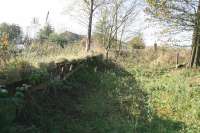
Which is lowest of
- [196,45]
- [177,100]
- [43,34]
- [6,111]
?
[177,100]

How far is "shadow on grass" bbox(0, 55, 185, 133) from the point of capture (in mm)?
8492

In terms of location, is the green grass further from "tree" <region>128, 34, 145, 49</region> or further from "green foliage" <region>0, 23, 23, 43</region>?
"tree" <region>128, 34, 145, 49</region>

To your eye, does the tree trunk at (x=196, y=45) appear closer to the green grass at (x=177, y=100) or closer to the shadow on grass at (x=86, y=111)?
the green grass at (x=177, y=100)

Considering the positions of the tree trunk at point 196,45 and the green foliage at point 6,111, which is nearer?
the green foliage at point 6,111

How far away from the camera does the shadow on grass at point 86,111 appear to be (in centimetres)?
849

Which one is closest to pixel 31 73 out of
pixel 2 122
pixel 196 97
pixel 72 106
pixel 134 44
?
pixel 72 106

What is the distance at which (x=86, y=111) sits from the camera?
1041 centimetres

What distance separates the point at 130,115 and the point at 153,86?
469cm

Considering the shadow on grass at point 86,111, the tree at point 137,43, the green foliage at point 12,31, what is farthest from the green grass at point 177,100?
the tree at point 137,43

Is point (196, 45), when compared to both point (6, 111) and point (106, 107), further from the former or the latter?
point (6, 111)

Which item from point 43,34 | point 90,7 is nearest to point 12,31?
point 43,34

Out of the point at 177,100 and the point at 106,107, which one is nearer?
the point at 106,107

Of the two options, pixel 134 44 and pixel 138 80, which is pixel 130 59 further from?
pixel 138 80

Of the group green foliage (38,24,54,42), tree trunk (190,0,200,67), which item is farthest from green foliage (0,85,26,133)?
tree trunk (190,0,200,67)
